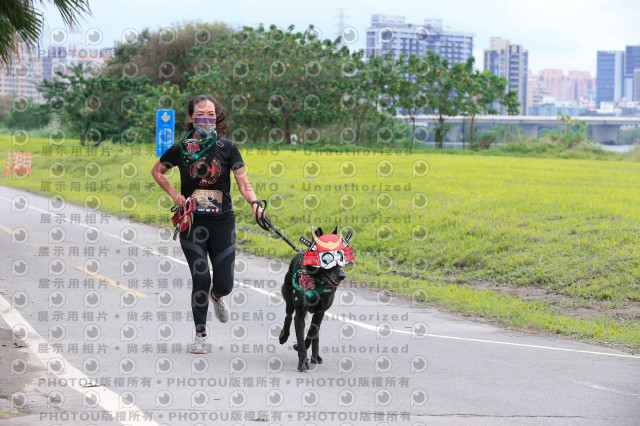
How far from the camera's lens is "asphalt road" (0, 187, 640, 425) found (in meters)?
5.89

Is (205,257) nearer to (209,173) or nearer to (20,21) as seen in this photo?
(209,173)

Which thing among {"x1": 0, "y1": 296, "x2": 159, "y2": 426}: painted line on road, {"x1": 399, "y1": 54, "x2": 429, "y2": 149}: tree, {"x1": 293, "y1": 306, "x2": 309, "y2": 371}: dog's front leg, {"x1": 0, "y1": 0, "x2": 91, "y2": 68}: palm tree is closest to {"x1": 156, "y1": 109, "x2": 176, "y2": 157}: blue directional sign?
{"x1": 0, "y1": 0, "x2": 91, "y2": 68}: palm tree

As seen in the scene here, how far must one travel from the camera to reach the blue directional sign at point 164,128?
24.6 m

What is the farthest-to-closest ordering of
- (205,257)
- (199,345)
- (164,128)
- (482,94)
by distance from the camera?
(482,94), (164,128), (199,345), (205,257)

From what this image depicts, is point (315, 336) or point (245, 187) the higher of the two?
point (245, 187)

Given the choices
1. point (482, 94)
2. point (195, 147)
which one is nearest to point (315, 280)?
A: point (195, 147)

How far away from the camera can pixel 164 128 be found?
2494 cm

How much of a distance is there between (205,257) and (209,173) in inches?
29.2

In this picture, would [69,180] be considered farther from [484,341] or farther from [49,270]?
[484,341]

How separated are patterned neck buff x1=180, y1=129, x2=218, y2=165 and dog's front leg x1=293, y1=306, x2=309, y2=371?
1.53 meters

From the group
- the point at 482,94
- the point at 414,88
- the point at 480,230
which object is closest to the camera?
the point at 480,230

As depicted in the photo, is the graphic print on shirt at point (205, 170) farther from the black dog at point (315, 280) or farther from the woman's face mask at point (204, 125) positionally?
the black dog at point (315, 280)

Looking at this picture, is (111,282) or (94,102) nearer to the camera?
(111,282)

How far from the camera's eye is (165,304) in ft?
33.4
